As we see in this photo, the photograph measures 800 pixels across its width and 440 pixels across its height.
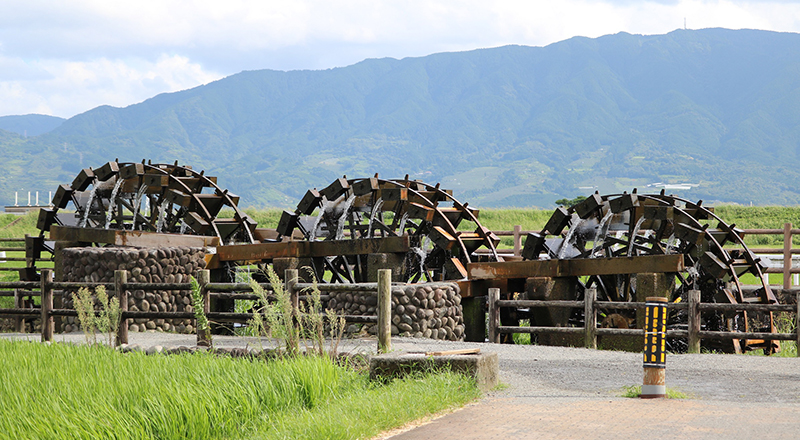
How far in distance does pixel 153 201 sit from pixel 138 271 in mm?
5690

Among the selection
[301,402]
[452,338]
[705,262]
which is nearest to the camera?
[301,402]

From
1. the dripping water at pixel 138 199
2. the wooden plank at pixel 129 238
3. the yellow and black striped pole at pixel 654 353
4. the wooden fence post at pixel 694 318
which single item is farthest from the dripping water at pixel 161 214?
the yellow and black striped pole at pixel 654 353

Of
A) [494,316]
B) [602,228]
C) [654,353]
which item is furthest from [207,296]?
[602,228]

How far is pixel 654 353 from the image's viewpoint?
27.5 ft

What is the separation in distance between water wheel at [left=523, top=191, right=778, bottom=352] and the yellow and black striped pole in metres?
7.70

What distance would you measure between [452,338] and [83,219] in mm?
11919

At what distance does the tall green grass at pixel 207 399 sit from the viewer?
7131mm

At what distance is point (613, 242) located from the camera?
1834 cm

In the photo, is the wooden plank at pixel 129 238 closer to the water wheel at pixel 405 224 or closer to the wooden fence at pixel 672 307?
the water wheel at pixel 405 224

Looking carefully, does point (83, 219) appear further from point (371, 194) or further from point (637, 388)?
point (637, 388)

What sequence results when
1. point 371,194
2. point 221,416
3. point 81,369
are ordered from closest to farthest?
point 221,416 < point 81,369 < point 371,194

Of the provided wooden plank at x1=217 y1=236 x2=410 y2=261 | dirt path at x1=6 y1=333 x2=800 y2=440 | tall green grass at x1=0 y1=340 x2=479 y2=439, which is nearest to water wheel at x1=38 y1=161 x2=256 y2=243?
wooden plank at x1=217 y1=236 x2=410 y2=261

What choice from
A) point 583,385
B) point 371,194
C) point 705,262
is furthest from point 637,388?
point 371,194

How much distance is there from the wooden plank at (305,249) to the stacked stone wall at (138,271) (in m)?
1.31
